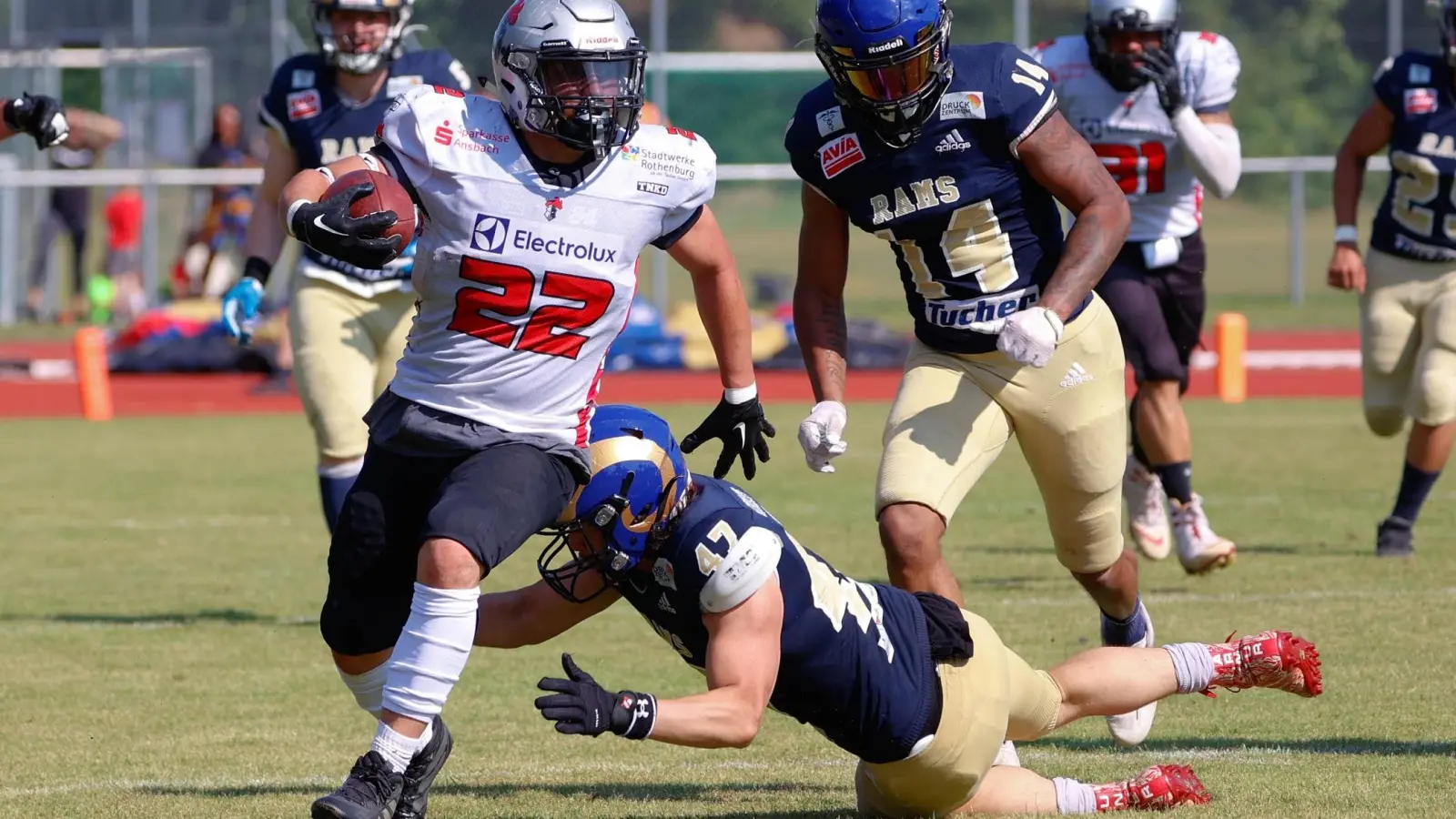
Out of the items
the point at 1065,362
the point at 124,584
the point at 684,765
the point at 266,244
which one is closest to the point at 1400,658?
the point at 1065,362

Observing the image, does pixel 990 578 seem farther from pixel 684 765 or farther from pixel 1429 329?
pixel 684 765

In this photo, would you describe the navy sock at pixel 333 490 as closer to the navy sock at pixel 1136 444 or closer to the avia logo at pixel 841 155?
the avia logo at pixel 841 155

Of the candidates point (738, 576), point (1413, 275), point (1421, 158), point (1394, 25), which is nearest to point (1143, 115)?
point (1421, 158)

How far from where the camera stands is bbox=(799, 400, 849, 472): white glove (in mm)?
5043

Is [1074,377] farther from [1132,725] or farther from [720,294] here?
[720,294]

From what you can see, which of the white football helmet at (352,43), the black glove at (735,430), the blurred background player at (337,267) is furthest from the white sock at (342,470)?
the black glove at (735,430)

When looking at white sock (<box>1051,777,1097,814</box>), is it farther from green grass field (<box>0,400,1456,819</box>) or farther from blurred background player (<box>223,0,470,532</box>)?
blurred background player (<box>223,0,470,532</box>)

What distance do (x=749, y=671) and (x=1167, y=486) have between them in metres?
A: 4.06

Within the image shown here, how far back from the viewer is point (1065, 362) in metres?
5.20

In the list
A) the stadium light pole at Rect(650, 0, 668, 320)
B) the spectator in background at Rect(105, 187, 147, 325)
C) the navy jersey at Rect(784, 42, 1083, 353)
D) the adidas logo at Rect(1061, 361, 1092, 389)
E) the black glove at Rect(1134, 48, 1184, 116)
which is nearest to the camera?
the navy jersey at Rect(784, 42, 1083, 353)

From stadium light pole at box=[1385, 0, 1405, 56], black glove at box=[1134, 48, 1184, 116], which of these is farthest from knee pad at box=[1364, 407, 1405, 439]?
stadium light pole at box=[1385, 0, 1405, 56]

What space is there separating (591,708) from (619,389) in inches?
470

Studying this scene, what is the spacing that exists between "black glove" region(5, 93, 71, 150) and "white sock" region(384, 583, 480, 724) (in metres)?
3.41

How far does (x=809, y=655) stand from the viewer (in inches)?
159
